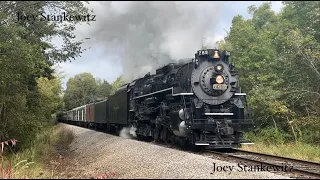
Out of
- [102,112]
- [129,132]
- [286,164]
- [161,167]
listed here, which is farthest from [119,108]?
[286,164]

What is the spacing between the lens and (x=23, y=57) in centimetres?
1409

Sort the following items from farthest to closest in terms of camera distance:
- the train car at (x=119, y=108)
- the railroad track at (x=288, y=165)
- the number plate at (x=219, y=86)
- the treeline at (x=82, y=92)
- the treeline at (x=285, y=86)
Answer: the treeline at (x=82, y=92) → the train car at (x=119, y=108) → the treeline at (x=285, y=86) → the number plate at (x=219, y=86) → the railroad track at (x=288, y=165)

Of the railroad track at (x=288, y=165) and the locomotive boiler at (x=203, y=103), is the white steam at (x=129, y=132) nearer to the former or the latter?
the locomotive boiler at (x=203, y=103)

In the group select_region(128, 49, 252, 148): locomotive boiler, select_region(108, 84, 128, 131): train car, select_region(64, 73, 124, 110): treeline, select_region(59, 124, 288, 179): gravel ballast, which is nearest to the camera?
select_region(59, 124, 288, 179): gravel ballast

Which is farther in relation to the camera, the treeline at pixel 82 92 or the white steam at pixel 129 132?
the treeline at pixel 82 92

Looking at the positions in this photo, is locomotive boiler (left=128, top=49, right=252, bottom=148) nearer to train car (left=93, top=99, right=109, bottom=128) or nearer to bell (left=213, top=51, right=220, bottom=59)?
bell (left=213, top=51, right=220, bottom=59)

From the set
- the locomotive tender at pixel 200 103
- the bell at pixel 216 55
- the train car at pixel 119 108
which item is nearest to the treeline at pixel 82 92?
the train car at pixel 119 108

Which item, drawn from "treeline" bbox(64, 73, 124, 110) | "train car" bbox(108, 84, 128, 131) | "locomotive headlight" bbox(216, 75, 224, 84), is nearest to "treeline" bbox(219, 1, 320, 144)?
"locomotive headlight" bbox(216, 75, 224, 84)

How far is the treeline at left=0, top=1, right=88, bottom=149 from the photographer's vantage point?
13.8 metres

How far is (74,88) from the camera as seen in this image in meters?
84.4

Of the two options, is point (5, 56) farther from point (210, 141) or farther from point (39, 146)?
point (210, 141)

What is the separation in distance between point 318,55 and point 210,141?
1138 centimetres

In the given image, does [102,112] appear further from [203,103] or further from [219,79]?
[219,79]

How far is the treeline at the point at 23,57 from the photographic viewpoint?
45.3 feet
